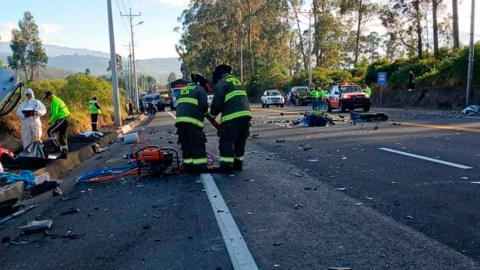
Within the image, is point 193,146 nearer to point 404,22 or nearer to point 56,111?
point 56,111

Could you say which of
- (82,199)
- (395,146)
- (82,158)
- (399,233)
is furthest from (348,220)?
(82,158)

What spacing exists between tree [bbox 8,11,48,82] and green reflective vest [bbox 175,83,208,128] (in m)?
63.3

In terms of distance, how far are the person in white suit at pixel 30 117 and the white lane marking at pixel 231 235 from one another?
622cm

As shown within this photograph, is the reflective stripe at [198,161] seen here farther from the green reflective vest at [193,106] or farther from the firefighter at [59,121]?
the firefighter at [59,121]

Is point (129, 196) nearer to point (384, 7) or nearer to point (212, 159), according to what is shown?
point (212, 159)

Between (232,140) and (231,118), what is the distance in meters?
0.40

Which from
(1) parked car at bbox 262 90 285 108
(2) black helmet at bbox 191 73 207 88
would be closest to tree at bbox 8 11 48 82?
(1) parked car at bbox 262 90 285 108

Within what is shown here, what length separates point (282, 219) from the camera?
5.62 metres

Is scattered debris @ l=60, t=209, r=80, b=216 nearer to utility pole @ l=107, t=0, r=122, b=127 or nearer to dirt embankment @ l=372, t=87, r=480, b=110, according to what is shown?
utility pole @ l=107, t=0, r=122, b=127

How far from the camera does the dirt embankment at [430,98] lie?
31.3 m

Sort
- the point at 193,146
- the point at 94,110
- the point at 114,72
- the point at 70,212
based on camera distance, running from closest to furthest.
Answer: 1. the point at 70,212
2. the point at 193,146
3. the point at 94,110
4. the point at 114,72

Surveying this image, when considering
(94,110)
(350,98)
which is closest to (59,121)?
(94,110)

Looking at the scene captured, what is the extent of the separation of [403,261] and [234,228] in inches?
71.2

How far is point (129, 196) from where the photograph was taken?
7.32m
